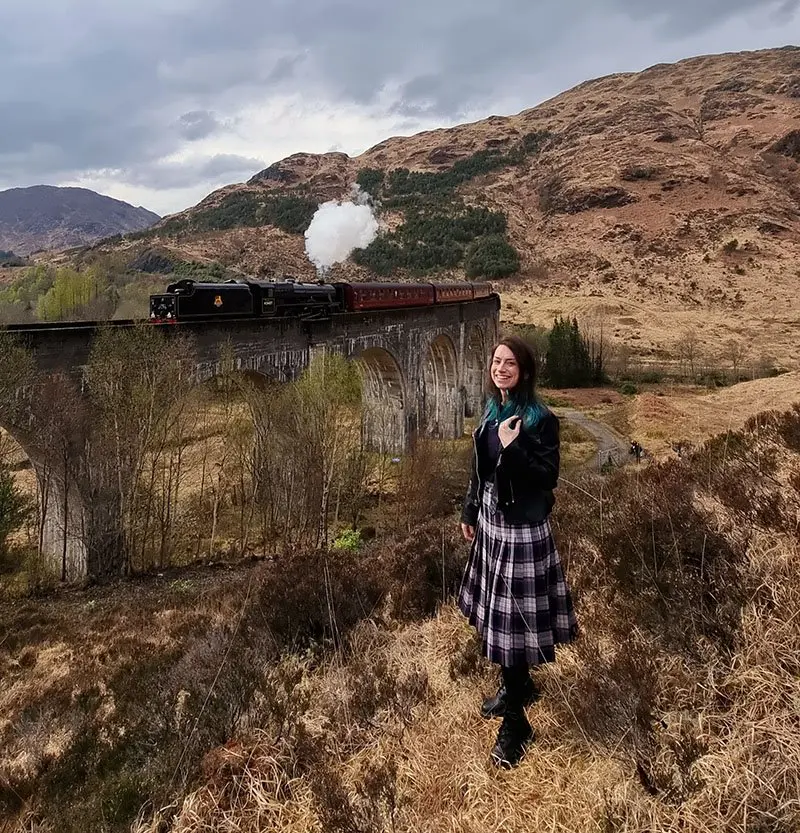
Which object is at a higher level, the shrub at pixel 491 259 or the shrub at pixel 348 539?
the shrub at pixel 491 259

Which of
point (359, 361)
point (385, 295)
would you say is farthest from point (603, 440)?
point (385, 295)

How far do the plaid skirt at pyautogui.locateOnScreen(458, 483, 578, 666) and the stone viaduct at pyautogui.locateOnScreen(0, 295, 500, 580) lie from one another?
478 inches

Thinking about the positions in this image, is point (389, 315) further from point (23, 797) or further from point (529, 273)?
point (529, 273)

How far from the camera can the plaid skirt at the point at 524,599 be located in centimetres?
284

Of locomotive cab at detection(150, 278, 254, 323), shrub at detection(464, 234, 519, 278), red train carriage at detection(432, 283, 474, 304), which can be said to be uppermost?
shrub at detection(464, 234, 519, 278)

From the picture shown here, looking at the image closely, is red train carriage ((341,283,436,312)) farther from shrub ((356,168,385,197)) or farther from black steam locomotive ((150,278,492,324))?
shrub ((356,168,385,197))

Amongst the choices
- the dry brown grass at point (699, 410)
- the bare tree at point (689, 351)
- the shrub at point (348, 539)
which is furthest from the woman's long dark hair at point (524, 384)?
the bare tree at point (689, 351)

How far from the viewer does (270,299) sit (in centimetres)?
1672

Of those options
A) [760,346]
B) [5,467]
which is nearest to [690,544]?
[5,467]

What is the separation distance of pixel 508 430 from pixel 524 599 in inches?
34.3

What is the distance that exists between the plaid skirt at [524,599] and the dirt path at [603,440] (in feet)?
71.1

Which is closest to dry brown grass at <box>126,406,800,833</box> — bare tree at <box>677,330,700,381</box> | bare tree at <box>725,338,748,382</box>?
bare tree at <box>725,338,748,382</box>

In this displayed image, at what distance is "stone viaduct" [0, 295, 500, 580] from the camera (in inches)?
501

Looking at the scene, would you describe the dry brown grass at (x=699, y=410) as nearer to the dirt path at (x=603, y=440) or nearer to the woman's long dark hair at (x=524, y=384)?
the dirt path at (x=603, y=440)
